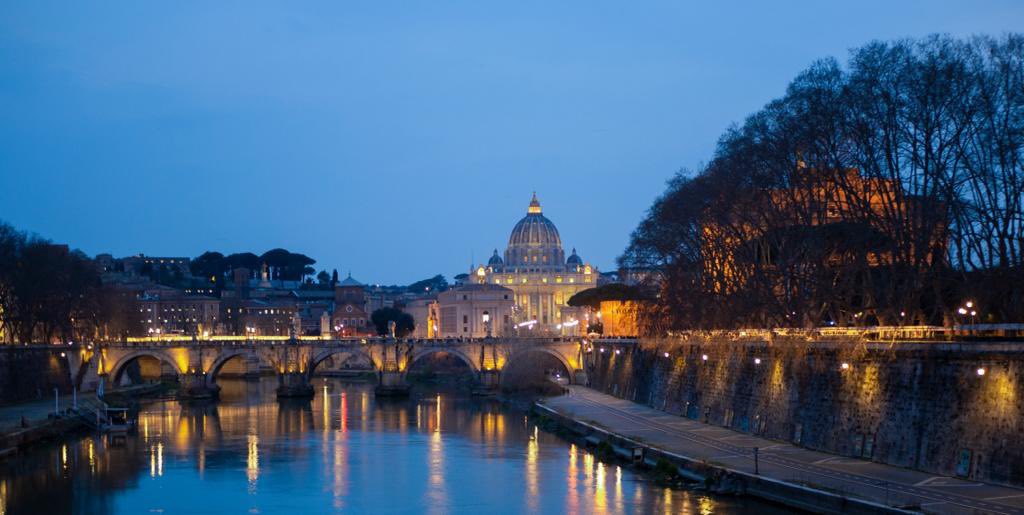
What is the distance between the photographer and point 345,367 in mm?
129500

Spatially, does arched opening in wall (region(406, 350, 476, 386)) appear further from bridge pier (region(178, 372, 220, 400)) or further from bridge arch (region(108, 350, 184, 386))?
bridge arch (region(108, 350, 184, 386))

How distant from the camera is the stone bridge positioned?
90000 mm

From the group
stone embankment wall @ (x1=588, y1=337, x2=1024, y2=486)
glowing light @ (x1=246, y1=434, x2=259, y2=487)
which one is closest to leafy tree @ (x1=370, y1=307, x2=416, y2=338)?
glowing light @ (x1=246, y1=434, x2=259, y2=487)

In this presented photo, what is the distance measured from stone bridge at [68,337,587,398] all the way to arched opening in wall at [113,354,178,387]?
3.09 feet

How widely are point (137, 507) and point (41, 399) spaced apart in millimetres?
36425

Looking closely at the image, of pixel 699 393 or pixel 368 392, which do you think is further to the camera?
pixel 368 392

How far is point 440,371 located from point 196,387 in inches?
1289

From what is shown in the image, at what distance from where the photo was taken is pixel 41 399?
73.5 meters

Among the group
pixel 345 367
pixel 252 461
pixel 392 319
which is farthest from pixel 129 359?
pixel 392 319

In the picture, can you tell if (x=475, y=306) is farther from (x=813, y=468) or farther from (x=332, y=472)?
(x=813, y=468)

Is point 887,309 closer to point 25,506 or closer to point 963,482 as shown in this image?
point 963,482

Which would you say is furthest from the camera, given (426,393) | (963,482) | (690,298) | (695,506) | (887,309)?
(426,393)

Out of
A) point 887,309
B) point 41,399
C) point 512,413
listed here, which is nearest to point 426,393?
point 512,413

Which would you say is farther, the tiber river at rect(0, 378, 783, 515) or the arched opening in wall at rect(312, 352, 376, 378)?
the arched opening in wall at rect(312, 352, 376, 378)
